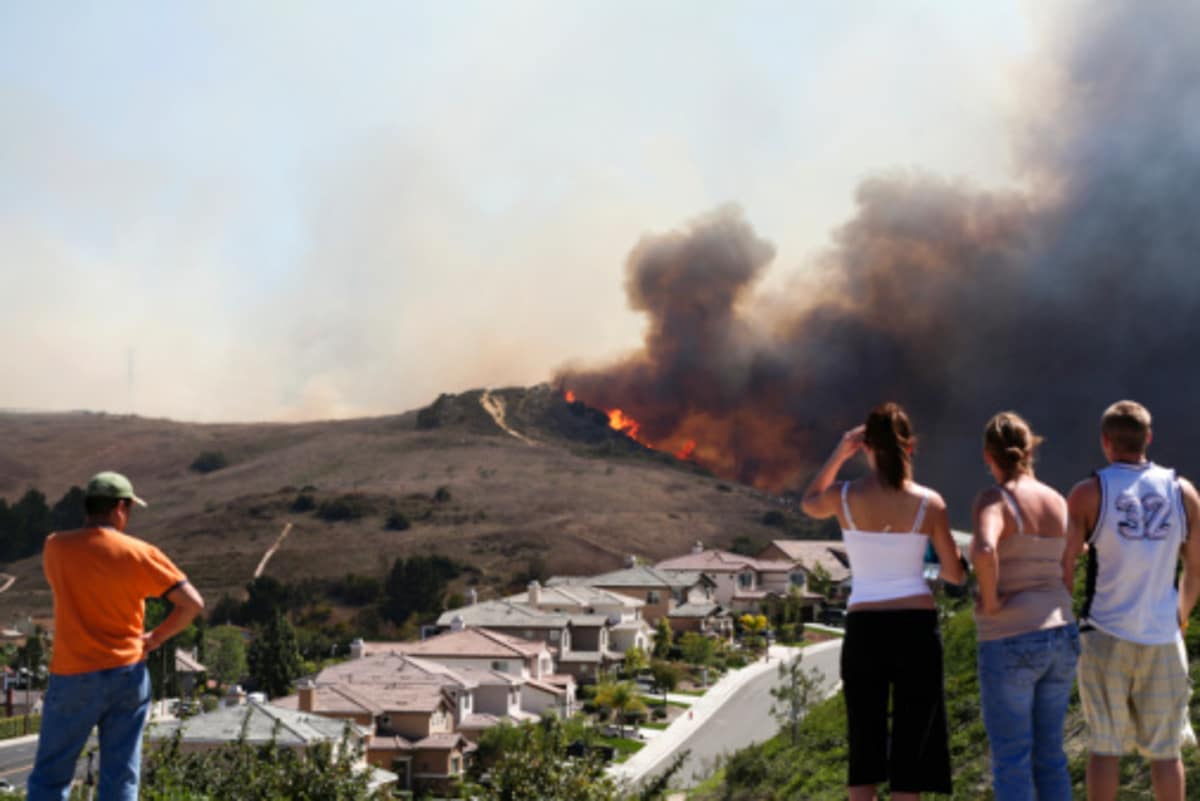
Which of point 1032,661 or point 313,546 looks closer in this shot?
point 1032,661

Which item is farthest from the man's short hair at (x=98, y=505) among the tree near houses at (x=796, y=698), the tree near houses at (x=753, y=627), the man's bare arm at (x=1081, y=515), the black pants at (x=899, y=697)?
the tree near houses at (x=753, y=627)

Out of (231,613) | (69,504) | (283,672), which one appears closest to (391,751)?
(283,672)

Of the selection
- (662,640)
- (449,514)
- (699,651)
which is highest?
(449,514)

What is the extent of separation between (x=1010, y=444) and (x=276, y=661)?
67.7m

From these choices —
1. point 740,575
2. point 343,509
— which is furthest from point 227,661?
point 343,509

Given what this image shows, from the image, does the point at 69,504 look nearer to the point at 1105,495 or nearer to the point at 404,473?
the point at 404,473

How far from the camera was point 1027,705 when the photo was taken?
6832 mm

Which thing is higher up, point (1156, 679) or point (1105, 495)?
point (1105, 495)

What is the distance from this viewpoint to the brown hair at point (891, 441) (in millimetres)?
6949

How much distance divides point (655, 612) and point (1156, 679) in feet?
271

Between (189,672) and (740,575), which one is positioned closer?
(189,672)

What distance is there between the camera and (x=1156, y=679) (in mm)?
6996

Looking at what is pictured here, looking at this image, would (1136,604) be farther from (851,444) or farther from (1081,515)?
(851,444)

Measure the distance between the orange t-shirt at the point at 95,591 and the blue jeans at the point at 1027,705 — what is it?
4.36 metres
